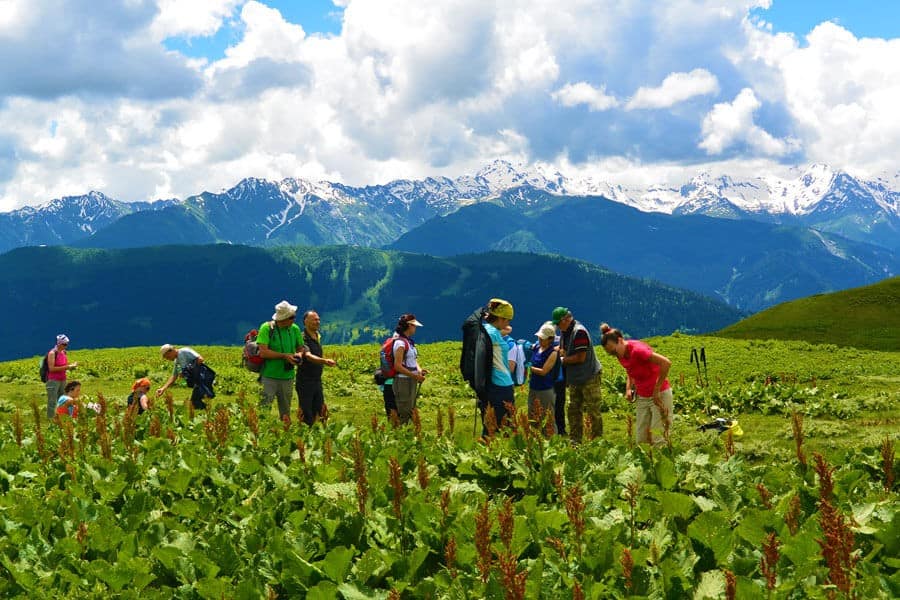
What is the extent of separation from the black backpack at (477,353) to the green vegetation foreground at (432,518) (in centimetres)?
361

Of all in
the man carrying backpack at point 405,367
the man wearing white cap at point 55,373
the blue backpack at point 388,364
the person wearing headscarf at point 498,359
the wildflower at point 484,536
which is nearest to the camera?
the wildflower at point 484,536

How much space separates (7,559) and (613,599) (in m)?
3.76

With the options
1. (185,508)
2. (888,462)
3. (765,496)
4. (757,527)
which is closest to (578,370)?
(888,462)

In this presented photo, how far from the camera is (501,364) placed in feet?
42.6

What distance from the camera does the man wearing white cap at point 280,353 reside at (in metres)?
14.5

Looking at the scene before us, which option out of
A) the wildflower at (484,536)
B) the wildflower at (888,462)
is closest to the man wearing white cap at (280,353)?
the wildflower at (888,462)

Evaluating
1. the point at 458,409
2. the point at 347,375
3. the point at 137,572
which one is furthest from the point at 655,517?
the point at 347,375

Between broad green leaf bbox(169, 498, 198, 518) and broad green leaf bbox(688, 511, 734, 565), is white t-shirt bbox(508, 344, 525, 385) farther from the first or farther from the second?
broad green leaf bbox(688, 511, 734, 565)

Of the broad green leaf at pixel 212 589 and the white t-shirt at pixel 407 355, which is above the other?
the white t-shirt at pixel 407 355

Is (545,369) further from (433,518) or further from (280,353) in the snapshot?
(433,518)

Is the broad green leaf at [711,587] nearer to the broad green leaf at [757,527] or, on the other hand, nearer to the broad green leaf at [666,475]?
the broad green leaf at [757,527]

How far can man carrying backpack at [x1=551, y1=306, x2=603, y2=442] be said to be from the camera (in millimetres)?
14469

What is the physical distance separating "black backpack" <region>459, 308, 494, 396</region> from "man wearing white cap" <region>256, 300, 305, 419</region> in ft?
12.0

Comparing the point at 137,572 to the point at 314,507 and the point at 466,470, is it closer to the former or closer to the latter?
the point at 314,507
